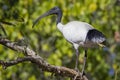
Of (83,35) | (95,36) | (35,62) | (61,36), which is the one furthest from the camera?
(61,36)

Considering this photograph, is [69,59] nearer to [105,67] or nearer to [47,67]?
[105,67]

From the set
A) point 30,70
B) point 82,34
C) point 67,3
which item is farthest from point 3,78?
point 82,34

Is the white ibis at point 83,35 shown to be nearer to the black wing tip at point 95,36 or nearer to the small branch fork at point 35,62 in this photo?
the black wing tip at point 95,36

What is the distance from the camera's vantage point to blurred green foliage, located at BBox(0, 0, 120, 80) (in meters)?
7.61

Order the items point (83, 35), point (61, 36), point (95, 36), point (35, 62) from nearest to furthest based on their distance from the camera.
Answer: point (35, 62), point (95, 36), point (83, 35), point (61, 36)

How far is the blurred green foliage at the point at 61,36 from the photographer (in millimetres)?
7613

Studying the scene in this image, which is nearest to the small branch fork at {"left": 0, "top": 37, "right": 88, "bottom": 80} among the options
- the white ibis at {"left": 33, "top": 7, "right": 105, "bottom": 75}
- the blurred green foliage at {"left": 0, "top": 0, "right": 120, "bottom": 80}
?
the white ibis at {"left": 33, "top": 7, "right": 105, "bottom": 75}

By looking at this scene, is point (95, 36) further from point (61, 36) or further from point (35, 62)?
point (61, 36)

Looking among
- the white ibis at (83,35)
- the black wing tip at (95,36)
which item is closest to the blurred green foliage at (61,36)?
the white ibis at (83,35)

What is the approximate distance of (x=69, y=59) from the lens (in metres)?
8.45

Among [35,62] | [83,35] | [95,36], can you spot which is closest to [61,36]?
[83,35]

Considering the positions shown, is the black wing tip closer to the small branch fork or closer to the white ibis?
the white ibis

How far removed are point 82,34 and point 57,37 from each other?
8.89ft

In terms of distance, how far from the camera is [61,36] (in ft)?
25.1
